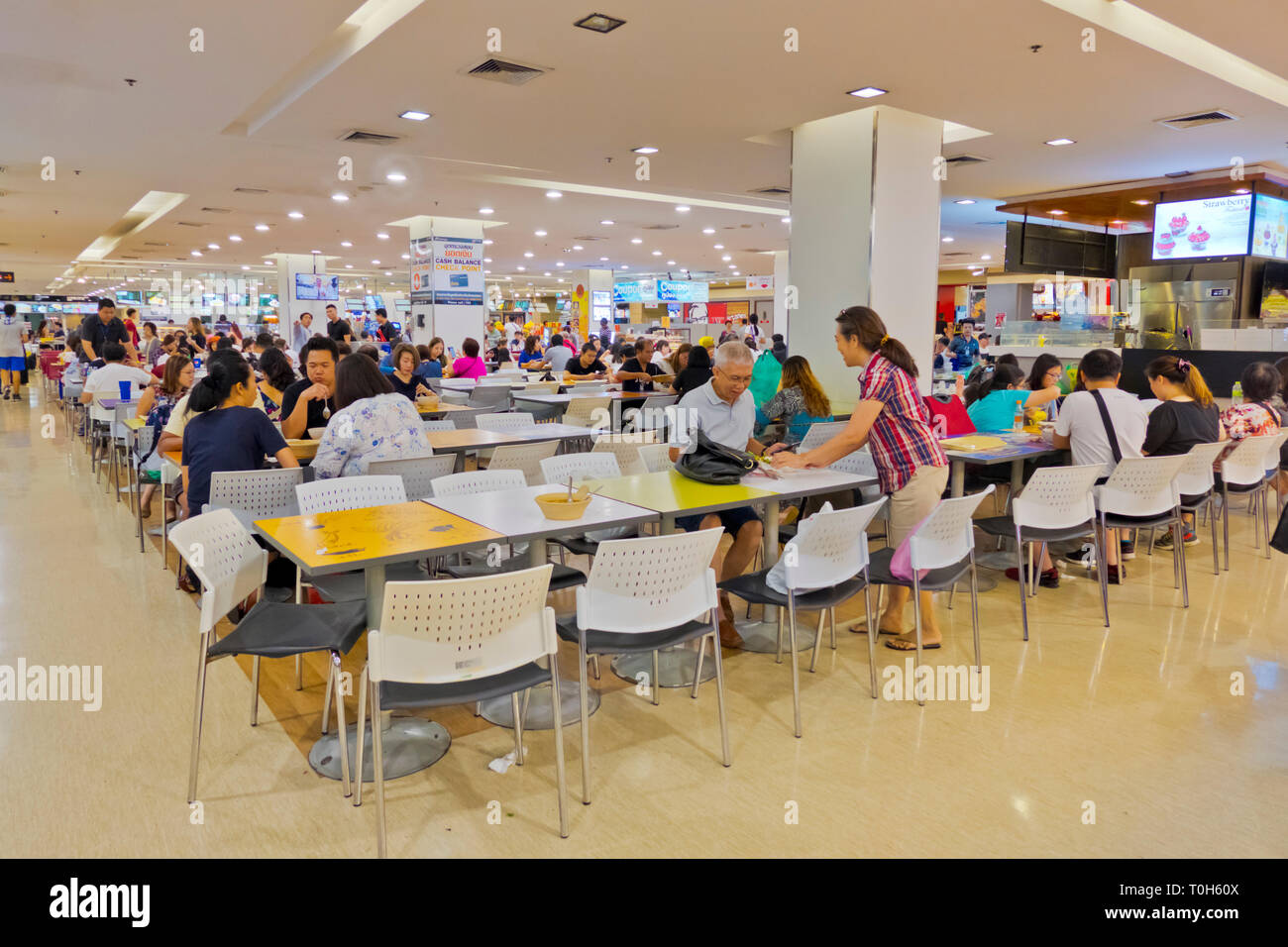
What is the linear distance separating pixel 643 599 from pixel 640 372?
275 inches

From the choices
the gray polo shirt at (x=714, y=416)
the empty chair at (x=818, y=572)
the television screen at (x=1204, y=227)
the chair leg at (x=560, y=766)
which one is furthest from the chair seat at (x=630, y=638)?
the television screen at (x=1204, y=227)

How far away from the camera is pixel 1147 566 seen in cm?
529

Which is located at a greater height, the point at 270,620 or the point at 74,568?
the point at 270,620

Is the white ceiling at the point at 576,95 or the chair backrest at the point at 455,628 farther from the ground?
the white ceiling at the point at 576,95

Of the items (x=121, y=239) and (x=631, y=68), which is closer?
(x=631, y=68)

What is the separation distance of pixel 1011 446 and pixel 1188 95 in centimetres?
282

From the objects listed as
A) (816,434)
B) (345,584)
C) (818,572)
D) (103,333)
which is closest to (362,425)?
(345,584)

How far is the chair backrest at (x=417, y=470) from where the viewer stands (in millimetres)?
4160

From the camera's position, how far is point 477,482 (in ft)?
12.4

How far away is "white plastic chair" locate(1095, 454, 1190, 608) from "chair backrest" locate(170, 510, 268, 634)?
12.9 ft

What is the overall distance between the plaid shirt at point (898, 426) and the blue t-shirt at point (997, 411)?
2264mm

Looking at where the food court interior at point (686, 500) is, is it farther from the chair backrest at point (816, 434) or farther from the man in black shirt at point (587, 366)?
the man in black shirt at point (587, 366)
